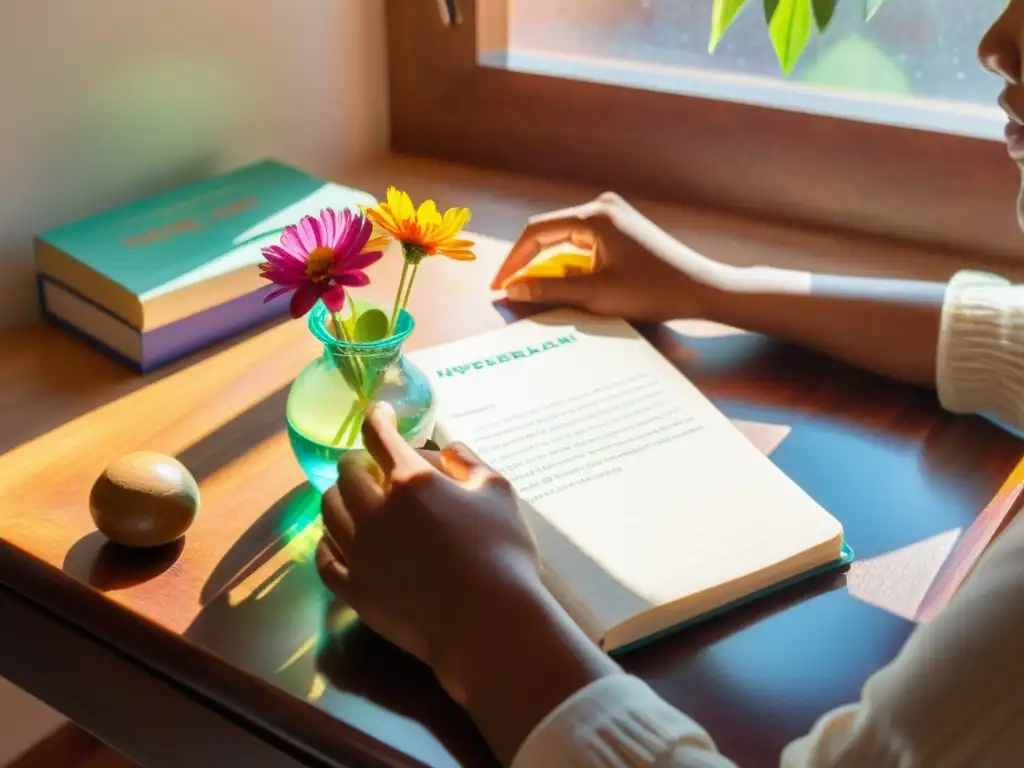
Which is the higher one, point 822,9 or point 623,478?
point 822,9

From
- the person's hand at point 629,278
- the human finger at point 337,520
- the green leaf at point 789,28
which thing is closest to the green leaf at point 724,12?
the green leaf at point 789,28

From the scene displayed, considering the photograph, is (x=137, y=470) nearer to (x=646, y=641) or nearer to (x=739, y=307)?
(x=646, y=641)

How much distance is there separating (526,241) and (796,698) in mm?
478

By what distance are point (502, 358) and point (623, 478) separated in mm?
163

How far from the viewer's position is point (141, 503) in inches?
24.0

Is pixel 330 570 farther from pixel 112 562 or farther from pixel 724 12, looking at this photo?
pixel 724 12

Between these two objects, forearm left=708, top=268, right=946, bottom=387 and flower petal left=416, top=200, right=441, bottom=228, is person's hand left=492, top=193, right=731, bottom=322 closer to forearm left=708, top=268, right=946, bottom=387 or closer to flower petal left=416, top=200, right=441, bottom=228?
forearm left=708, top=268, right=946, bottom=387

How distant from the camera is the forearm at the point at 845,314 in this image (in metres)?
0.82

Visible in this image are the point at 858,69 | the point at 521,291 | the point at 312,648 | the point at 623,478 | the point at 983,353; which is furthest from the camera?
the point at 858,69

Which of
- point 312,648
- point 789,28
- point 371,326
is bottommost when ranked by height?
point 312,648

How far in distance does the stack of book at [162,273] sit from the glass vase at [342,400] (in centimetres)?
19

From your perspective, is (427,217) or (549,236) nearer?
(427,217)

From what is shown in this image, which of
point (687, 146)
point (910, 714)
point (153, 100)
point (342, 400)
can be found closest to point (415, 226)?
point (342, 400)

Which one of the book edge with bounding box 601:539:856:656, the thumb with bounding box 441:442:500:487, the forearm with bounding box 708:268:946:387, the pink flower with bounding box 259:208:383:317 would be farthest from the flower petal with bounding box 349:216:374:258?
the forearm with bounding box 708:268:946:387
